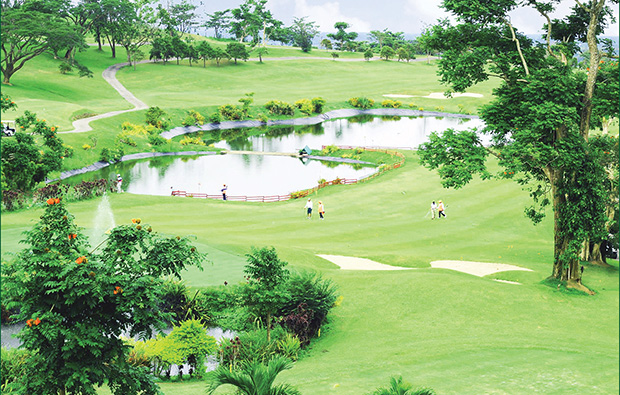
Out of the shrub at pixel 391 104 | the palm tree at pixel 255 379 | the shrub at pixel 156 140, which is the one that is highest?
the shrub at pixel 391 104

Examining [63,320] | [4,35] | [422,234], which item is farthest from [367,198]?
[4,35]

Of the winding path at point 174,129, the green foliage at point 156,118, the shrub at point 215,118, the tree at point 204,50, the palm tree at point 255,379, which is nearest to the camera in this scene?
the palm tree at point 255,379

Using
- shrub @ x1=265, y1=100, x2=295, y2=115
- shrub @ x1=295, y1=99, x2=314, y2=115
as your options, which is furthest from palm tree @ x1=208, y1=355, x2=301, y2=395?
shrub @ x1=295, y1=99, x2=314, y2=115

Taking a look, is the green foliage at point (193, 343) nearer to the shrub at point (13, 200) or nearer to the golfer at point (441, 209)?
the golfer at point (441, 209)

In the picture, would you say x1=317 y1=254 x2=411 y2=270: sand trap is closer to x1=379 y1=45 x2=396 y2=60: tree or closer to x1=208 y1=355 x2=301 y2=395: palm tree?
x1=208 y1=355 x2=301 y2=395: palm tree

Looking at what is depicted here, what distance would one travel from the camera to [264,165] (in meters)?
79.7

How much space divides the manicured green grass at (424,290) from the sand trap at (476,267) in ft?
3.32

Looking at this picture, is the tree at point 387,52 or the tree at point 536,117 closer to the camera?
the tree at point 536,117

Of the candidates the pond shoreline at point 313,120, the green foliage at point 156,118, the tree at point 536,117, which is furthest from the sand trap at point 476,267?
the green foliage at point 156,118

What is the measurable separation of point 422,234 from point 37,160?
3199cm

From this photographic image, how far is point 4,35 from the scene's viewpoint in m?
99.9

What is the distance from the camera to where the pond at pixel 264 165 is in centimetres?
6675

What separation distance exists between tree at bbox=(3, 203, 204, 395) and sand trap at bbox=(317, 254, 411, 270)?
19.8 metres

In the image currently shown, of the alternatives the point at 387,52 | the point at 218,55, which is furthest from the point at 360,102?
the point at 387,52
